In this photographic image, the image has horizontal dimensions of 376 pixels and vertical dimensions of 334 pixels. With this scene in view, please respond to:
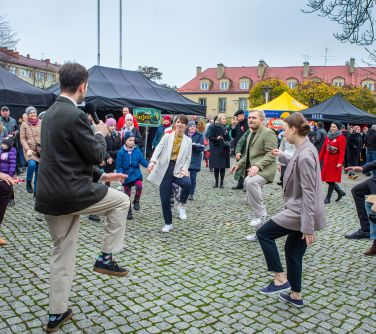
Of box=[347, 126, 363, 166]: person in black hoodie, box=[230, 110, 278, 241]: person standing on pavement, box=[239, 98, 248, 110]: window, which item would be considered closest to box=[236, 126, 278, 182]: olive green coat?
box=[230, 110, 278, 241]: person standing on pavement

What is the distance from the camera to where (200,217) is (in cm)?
750

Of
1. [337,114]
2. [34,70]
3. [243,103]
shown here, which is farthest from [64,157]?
[34,70]

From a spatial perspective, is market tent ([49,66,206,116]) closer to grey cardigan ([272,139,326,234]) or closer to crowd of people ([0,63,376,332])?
crowd of people ([0,63,376,332])

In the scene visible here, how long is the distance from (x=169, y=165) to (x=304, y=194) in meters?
3.04

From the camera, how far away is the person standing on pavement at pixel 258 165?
5770mm

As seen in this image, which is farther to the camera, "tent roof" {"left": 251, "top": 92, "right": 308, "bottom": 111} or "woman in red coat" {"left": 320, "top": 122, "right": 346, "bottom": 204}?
"tent roof" {"left": 251, "top": 92, "right": 308, "bottom": 111}

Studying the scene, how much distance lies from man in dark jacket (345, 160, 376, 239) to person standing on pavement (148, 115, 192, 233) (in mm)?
2500

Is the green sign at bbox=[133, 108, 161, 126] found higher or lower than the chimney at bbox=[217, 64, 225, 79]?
lower

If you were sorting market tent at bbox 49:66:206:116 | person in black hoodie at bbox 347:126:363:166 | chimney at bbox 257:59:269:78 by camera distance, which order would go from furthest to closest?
chimney at bbox 257:59:269:78 → person in black hoodie at bbox 347:126:363:166 → market tent at bbox 49:66:206:116

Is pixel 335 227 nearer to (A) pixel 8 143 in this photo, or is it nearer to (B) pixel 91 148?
(B) pixel 91 148

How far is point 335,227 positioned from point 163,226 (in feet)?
10.3

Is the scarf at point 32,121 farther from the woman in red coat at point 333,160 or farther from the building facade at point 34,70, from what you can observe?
the building facade at point 34,70

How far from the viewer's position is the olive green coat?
5.88 m

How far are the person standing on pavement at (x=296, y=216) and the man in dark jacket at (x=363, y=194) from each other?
2.24m
